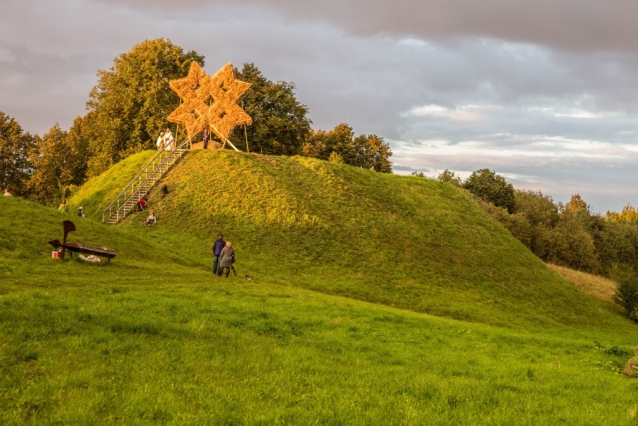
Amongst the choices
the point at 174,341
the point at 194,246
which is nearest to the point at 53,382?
the point at 174,341

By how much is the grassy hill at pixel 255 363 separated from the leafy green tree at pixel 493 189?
240 feet

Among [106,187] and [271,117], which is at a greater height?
[271,117]

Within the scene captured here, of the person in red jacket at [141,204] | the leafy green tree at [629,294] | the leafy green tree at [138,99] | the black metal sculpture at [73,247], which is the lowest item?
the leafy green tree at [629,294]

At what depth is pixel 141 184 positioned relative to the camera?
4381 centimetres

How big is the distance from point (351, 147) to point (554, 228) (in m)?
39.0

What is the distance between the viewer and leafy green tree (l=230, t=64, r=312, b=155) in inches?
2549

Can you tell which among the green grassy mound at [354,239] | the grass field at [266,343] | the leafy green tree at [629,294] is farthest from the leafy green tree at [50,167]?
the leafy green tree at [629,294]

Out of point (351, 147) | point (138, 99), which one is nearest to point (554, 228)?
point (351, 147)

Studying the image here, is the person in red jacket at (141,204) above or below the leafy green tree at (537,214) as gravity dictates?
below

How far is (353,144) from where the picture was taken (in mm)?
86875

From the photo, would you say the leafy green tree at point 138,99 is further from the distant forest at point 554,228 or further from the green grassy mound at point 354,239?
the distant forest at point 554,228

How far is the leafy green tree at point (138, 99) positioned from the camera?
6072 cm

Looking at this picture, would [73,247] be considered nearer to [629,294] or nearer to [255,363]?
[255,363]

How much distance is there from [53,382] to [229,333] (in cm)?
535
